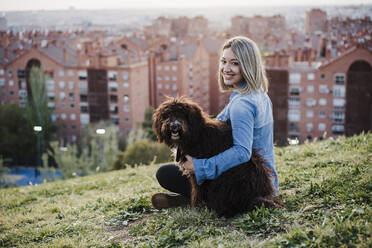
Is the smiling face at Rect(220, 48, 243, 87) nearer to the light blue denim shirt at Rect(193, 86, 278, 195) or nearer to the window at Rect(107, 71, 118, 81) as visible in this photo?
the light blue denim shirt at Rect(193, 86, 278, 195)

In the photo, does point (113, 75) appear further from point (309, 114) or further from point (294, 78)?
point (309, 114)

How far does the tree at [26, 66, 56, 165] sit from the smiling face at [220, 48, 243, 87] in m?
22.6

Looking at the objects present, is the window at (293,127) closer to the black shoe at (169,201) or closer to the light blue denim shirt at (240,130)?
the black shoe at (169,201)

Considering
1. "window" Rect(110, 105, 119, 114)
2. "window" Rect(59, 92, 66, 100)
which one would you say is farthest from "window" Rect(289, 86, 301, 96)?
"window" Rect(59, 92, 66, 100)

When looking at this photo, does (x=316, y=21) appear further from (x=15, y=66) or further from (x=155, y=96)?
(x=15, y=66)

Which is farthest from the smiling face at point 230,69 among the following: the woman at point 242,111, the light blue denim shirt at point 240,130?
the light blue denim shirt at point 240,130

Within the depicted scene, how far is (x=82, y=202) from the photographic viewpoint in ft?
15.4

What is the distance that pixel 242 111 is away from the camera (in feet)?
9.08

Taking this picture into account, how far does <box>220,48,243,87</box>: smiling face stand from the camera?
2930 mm

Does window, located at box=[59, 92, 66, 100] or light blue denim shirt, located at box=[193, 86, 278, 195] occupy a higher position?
light blue denim shirt, located at box=[193, 86, 278, 195]

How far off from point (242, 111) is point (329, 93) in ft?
79.2

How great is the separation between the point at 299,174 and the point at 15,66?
1298 inches

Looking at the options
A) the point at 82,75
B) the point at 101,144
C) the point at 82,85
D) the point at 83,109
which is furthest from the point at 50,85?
the point at 101,144

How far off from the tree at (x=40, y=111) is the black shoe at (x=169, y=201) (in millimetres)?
21894
